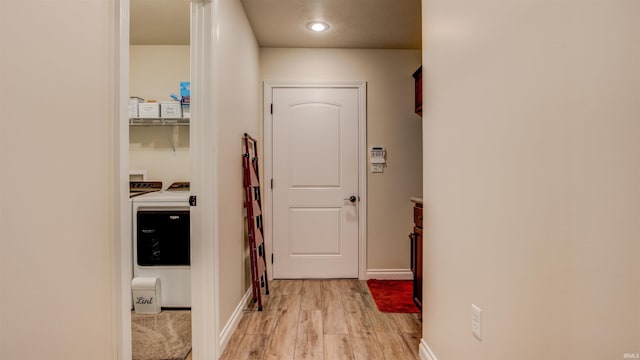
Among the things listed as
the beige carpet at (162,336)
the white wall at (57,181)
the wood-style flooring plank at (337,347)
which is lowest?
the beige carpet at (162,336)

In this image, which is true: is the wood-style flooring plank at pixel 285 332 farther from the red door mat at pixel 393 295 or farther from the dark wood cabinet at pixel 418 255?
the dark wood cabinet at pixel 418 255

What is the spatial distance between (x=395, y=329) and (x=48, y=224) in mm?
2151

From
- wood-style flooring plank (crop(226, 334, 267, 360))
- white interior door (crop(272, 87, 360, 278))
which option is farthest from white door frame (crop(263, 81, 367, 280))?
wood-style flooring plank (crop(226, 334, 267, 360))

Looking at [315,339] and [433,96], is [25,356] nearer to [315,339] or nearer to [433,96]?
[315,339]

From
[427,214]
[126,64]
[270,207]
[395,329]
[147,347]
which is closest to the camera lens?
[126,64]

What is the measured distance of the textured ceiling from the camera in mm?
2537

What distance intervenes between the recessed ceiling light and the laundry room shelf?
1.46 m

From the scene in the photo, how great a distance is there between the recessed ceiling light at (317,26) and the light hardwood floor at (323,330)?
2.48 metres

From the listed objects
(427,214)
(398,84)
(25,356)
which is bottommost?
(25,356)

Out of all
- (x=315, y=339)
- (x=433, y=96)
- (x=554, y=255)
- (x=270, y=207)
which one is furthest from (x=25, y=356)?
(x=270, y=207)

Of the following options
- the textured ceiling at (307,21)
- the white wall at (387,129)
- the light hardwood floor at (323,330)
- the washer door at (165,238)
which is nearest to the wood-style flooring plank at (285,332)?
the light hardwood floor at (323,330)

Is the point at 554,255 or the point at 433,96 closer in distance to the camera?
the point at 554,255

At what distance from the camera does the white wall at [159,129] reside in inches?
127

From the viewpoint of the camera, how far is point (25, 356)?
701mm
